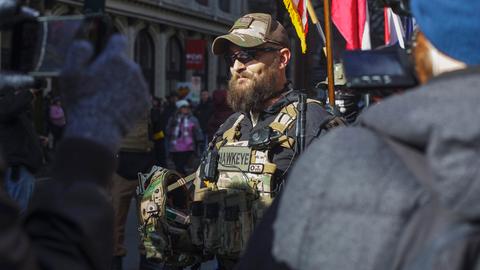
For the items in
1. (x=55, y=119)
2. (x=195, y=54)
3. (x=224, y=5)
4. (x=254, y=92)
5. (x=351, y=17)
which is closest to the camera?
(x=254, y=92)

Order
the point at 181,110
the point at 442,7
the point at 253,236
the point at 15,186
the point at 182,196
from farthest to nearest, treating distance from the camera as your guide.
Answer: the point at 181,110
the point at 15,186
the point at 182,196
the point at 253,236
the point at 442,7

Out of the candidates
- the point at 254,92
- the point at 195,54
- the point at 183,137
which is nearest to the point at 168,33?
the point at 195,54

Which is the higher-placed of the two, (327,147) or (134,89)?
(134,89)

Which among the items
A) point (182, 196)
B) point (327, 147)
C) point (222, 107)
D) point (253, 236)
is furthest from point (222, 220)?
point (222, 107)

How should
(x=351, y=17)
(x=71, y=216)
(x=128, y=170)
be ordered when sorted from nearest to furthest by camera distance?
(x=71, y=216) → (x=351, y=17) → (x=128, y=170)

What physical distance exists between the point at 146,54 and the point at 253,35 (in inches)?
966

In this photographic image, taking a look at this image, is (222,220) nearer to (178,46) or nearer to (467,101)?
(467,101)

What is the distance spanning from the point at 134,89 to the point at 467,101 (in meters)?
0.67

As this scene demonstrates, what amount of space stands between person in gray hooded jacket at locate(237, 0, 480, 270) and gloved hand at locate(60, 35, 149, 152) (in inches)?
14.6

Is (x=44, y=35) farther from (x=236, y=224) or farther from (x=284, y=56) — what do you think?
(x=284, y=56)

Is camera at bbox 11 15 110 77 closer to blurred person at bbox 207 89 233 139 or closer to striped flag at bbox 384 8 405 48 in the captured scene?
striped flag at bbox 384 8 405 48

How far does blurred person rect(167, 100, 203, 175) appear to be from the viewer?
1288 centimetres

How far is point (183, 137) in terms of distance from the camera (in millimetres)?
12945

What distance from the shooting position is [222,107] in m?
11.0
